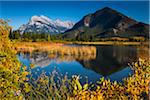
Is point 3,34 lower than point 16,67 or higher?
higher

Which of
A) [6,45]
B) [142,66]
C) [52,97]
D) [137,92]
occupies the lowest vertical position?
[52,97]

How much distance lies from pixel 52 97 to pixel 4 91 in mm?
1962

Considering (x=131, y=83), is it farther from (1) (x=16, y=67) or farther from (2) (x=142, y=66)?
(1) (x=16, y=67)

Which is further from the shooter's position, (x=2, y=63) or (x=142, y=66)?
(x=142, y=66)

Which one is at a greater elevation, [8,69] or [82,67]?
[8,69]

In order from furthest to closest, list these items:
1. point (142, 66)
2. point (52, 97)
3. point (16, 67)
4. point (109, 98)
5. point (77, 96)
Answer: point (52, 97), point (142, 66), point (109, 98), point (16, 67), point (77, 96)

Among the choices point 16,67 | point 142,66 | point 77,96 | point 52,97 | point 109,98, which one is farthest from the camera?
point 52,97

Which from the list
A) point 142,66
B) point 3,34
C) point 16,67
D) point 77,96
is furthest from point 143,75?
point 3,34

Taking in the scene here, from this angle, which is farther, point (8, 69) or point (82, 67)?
point (82, 67)

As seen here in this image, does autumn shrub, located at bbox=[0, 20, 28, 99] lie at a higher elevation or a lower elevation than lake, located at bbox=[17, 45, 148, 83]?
higher

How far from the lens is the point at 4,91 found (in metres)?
4.81

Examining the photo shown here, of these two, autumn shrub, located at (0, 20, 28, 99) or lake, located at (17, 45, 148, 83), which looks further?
lake, located at (17, 45, 148, 83)

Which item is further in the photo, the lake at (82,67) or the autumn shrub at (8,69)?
the lake at (82,67)

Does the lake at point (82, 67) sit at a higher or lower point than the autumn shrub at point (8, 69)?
lower
